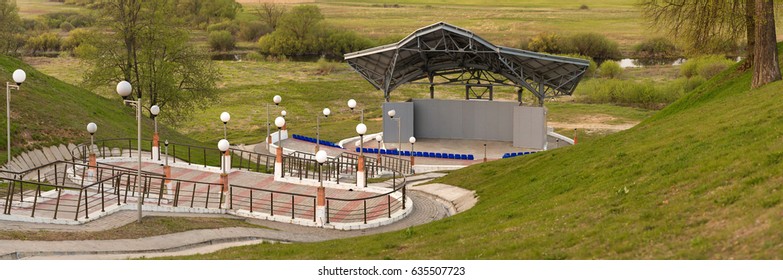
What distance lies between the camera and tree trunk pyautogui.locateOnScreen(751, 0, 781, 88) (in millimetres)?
32625

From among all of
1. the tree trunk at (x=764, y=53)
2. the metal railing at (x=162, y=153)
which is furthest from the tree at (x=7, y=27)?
the tree trunk at (x=764, y=53)

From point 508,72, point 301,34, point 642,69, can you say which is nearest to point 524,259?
point 508,72

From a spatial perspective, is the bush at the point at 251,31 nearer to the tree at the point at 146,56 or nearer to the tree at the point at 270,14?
the tree at the point at 270,14

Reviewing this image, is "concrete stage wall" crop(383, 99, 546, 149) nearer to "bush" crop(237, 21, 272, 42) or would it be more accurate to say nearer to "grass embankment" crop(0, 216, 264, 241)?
"grass embankment" crop(0, 216, 264, 241)

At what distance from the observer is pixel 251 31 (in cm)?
13562

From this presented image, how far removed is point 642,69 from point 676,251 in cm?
9145

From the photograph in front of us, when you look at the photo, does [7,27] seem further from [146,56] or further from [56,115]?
[56,115]

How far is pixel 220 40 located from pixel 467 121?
268 feet

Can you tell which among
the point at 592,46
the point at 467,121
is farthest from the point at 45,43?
the point at 467,121

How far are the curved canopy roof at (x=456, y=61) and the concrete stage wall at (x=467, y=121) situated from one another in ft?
4.66

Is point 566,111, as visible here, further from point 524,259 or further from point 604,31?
point 604,31

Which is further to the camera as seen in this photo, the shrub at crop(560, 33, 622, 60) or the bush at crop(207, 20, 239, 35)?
the bush at crop(207, 20, 239, 35)

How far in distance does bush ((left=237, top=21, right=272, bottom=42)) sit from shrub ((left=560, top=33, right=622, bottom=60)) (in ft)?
154

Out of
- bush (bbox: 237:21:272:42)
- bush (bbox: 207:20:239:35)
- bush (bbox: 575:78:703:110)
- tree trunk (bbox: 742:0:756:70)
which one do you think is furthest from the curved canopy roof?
bush (bbox: 207:20:239:35)
